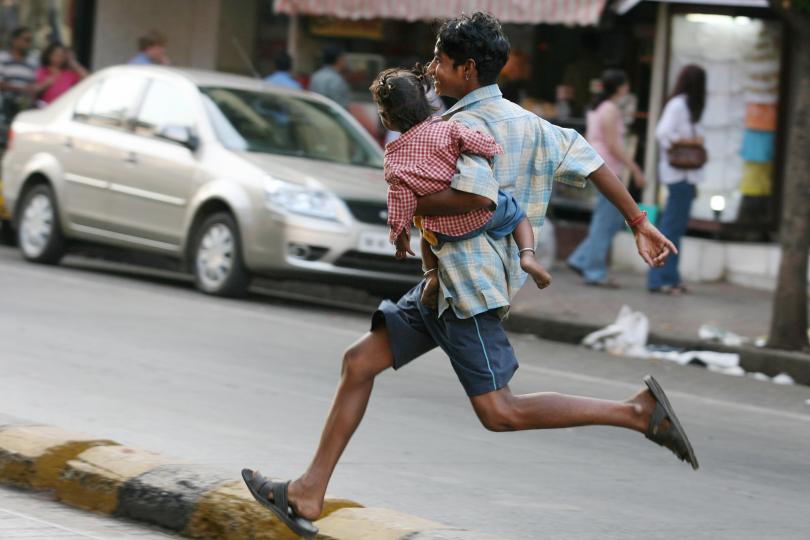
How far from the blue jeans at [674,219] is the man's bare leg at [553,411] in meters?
9.05

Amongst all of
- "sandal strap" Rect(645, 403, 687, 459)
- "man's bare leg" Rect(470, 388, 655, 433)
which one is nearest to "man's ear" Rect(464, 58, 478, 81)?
"man's bare leg" Rect(470, 388, 655, 433)

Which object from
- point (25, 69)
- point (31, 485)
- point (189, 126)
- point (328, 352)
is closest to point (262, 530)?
point (31, 485)

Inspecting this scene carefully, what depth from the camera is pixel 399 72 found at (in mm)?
4953

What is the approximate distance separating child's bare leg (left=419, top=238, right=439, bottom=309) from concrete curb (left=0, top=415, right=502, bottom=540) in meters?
0.67

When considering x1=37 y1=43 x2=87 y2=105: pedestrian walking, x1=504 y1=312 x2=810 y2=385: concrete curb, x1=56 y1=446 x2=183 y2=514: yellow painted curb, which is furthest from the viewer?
x1=37 y1=43 x2=87 y2=105: pedestrian walking

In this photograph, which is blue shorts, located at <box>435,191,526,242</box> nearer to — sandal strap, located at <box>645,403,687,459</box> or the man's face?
A: the man's face

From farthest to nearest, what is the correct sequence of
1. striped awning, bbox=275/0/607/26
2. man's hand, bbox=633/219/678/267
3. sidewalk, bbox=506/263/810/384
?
striped awning, bbox=275/0/607/26, sidewalk, bbox=506/263/810/384, man's hand, bbox=633/219/678/267

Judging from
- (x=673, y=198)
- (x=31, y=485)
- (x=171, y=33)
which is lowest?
(x=31, y=485)

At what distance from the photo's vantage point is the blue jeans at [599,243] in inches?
561

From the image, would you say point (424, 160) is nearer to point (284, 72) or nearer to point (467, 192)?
point (467, 192)

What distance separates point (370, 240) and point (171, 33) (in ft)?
33.6

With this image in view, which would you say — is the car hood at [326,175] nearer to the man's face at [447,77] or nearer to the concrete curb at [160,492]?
the concrete curb at [160,492]

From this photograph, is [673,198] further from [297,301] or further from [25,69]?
[25,69]

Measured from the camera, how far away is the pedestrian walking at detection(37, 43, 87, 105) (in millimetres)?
17281
